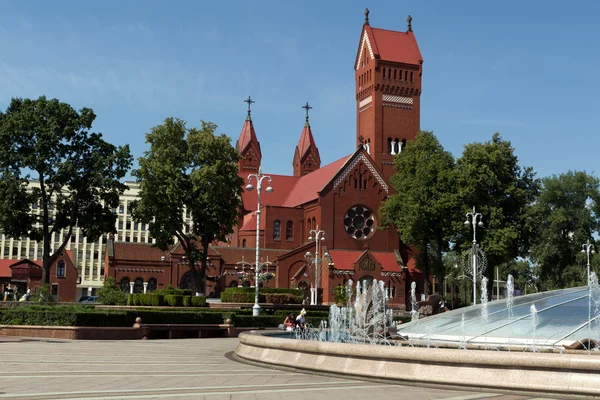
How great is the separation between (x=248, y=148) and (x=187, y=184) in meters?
46.7

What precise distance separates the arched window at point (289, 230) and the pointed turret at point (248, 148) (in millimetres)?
22493

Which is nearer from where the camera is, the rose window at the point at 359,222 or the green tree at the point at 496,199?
the green tree at the point at 496,199

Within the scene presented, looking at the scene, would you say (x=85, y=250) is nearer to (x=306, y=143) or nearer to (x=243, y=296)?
(x=306, y=143)

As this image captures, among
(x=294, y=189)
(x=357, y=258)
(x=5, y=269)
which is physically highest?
(x=294, y=189)

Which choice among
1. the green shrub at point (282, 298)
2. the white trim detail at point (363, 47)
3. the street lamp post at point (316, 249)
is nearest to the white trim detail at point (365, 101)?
the white trim detail at point (363, 47)

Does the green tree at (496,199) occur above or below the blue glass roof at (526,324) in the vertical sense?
above

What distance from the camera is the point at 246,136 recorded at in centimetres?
10156

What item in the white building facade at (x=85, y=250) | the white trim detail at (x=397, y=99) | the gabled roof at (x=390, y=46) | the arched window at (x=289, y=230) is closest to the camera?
the arched window at (x=289, y=230)

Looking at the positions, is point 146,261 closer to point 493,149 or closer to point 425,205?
point 425,205

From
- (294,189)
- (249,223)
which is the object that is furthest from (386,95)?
(249,223)

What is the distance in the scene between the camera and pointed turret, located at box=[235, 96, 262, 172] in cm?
9850

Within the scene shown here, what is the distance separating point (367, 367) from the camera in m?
14.1

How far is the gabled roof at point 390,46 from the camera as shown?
79.2 metres

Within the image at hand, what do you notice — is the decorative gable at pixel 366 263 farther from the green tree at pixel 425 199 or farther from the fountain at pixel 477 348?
the fountain at pixel 477 348
